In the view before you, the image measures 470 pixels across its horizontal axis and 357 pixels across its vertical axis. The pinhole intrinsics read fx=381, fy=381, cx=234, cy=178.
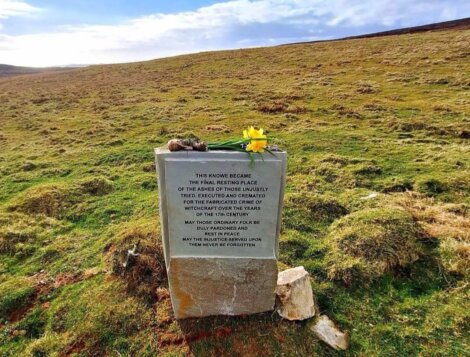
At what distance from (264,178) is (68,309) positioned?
400 cm

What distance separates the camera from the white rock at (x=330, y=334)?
209 inches

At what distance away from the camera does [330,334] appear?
5.40 metres

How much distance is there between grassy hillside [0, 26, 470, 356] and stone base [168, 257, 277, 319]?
20cm

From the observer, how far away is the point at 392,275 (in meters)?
6.54

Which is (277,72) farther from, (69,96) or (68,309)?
(68,309)

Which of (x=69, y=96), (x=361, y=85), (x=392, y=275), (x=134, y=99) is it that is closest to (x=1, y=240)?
(x=392, y=275)

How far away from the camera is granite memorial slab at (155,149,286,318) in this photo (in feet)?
16.1

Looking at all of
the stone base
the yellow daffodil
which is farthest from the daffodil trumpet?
the stone base

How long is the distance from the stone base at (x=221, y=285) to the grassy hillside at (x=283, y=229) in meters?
0.20

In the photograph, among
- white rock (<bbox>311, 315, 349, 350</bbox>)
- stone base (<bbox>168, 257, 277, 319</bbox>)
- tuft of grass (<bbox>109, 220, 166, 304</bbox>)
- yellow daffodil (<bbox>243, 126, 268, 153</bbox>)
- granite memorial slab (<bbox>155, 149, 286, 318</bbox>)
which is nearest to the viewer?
yellow daffodil (<bbox>243, 126, 268, 153</bbox>)

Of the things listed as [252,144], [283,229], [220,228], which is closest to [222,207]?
[220,228]

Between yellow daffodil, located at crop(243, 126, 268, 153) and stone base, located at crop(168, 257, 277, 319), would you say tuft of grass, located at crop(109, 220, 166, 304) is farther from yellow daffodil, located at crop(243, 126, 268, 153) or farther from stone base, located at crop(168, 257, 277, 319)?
yellow daffodil, located at crop(243, 126, 268, 153)

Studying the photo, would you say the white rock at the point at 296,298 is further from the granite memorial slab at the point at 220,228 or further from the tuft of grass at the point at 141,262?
the tuft of grass at the point at 141,262

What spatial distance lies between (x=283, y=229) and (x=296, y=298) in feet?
8.77
